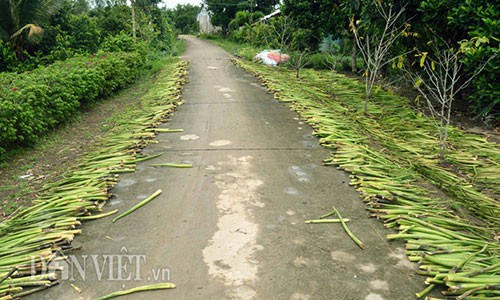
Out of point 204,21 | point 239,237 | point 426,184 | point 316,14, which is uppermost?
point 204,21

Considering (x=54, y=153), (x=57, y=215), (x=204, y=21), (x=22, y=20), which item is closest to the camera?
(x=57, y=215)

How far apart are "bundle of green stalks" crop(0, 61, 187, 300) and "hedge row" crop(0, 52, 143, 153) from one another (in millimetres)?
880

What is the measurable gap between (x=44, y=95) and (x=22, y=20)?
286 inches

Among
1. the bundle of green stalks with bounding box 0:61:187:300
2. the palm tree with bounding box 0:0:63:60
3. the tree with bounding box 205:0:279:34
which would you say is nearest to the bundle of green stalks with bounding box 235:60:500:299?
the bundle of green stalks with bounding box 0:61:187:300

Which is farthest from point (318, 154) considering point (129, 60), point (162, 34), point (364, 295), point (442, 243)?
point (162, 34)

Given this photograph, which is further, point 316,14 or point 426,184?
point 316,14

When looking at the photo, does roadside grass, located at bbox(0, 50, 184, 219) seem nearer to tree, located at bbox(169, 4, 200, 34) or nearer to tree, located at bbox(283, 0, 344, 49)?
tree, located at bbox(283, 0, 344, 49)

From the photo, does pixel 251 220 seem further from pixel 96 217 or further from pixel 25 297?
pixel 25 297

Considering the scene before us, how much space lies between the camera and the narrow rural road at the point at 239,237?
243 centimetres

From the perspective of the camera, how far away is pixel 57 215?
3.14m

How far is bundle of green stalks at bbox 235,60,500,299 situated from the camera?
8.20ft

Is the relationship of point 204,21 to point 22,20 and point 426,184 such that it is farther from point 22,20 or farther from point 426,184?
point 426,184

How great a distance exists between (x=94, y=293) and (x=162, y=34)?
20593mm

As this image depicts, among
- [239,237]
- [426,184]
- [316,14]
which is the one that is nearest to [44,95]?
[239,237]
